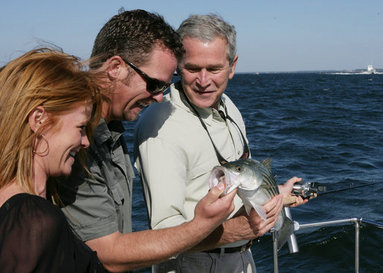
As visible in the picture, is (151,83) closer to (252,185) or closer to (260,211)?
(252,185)

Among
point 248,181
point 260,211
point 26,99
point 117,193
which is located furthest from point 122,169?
point 26,99

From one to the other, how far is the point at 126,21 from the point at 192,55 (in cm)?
60

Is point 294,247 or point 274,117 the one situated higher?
point 294,247

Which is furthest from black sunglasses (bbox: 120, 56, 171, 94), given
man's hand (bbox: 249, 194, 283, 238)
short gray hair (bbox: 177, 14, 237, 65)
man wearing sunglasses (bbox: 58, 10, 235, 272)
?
man's hand (bbox: 249, 194, 283, 238)

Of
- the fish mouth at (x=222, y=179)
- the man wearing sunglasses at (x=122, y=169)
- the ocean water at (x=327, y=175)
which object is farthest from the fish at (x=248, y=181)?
the ocean water at (x=327, y=175)

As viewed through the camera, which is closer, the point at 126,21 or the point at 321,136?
the point at 126,21

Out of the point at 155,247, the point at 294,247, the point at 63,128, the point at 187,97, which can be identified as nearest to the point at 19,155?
the point at 63,128

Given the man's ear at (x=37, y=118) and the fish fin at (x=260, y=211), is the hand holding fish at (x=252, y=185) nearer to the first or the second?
the fish fin at (x=260, y=211)

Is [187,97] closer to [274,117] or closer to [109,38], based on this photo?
[109,38]

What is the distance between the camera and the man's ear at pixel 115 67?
8.34 feet

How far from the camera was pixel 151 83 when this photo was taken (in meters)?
2.67

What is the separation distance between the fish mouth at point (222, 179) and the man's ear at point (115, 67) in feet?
2.55

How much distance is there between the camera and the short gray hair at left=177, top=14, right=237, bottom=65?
9.94 feet

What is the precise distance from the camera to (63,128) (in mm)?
1916
